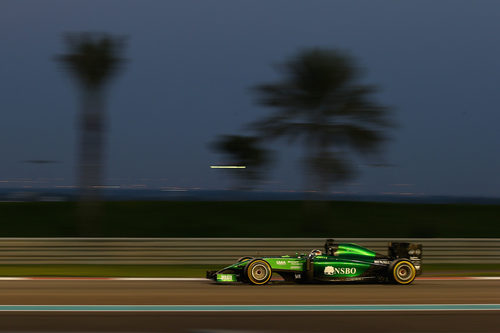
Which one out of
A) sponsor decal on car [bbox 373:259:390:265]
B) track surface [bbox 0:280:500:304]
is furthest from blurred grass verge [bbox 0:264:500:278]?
sponsor decal on car [bbox 373:259:390:265]

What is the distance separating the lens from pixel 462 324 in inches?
281

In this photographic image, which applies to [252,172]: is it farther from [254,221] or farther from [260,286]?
[260,286]

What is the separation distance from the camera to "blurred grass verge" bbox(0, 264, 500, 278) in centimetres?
1331

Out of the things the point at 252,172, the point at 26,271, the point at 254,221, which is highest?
the point at 252,172

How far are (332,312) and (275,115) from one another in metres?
11.8

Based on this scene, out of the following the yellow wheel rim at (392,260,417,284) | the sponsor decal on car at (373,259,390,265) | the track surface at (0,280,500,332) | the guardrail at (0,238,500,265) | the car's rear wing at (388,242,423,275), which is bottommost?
the track surface at (0,280,500,332)

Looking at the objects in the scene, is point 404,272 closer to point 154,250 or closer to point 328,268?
point 328,268

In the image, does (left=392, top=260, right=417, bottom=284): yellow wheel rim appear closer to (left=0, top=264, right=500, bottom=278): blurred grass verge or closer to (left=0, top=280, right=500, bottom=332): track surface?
(left=0, top=280, right=500, bottom=332): track surface

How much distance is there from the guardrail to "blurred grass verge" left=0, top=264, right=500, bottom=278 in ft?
0.45

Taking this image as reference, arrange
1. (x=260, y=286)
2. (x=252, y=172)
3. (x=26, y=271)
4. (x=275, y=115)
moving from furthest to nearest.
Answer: (x=252, y=172)
(x=275, y=115)
(x=26, y=271)
(x=260, y=286)

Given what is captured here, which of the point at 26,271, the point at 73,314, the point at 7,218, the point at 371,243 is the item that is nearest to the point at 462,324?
the point at 73,314

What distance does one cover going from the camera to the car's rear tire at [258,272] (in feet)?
35.5

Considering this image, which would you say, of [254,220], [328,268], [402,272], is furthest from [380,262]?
[254,220]

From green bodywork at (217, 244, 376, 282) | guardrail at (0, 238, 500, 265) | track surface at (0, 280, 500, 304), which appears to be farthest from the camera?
guardrail at (0, 238, 500, 265)
